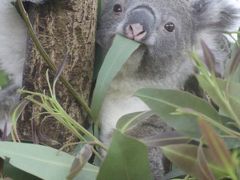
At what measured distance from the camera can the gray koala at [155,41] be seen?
2.07 meters

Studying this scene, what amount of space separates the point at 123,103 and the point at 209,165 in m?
1.14

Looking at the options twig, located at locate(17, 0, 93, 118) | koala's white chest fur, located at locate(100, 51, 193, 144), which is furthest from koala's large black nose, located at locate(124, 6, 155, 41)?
twig, located at locate(17, 0, 93, 118)

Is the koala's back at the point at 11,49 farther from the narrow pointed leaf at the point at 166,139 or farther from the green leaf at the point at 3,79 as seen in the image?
the narrow pointed leaf at the point at 166,139

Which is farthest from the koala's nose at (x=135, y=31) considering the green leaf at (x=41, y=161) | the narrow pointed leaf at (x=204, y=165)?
the narrow pointed leaf at (x=204, y=165)

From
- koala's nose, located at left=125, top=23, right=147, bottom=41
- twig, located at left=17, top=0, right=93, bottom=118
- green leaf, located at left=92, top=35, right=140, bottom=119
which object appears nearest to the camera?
twig, located at left=17, top=0, right=93, bottom=118

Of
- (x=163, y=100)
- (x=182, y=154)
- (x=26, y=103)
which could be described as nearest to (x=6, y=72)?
(x=26, y=103)

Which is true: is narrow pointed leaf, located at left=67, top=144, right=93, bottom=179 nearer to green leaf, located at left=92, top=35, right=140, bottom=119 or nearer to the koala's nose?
green leaf, located at left=92, top=35, right=140, bottom=119

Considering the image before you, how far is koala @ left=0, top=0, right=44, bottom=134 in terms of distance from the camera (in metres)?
2.04

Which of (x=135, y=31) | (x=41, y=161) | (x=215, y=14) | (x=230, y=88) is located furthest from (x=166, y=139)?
(x=215, y=14)

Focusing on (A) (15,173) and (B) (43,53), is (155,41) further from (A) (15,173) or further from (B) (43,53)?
(A) (15,173)

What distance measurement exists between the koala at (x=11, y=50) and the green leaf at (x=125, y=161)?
870mm

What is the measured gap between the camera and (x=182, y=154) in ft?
3.80

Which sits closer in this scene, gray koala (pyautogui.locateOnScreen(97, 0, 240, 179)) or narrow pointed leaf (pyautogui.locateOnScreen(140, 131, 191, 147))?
narrow pointed leaf (pyautogui.locateOnScreen(140, 131, 191, 147))

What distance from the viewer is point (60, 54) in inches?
68.3
